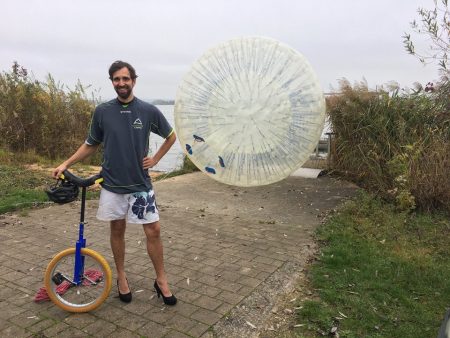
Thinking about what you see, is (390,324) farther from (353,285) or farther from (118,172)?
(118,172)

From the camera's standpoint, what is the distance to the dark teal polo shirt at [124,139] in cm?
302

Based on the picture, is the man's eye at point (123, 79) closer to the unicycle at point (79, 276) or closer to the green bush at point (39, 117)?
the unicycle at point (79, 276)

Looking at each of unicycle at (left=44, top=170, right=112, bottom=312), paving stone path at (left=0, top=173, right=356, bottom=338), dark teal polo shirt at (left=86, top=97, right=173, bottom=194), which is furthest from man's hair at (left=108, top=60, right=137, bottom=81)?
paving stone path at (left=0, top=173, right=356, bottom=338)

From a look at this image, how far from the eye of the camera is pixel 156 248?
3.23 metres

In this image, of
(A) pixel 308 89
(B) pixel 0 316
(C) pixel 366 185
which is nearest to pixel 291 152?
(A) pixel 308 89

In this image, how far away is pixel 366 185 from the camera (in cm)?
743

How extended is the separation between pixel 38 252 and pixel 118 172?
73.8 inches

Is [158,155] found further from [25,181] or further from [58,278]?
[25,181]

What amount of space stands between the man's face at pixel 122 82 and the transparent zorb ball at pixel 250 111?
0.47m

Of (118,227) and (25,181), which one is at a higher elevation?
(118,227)

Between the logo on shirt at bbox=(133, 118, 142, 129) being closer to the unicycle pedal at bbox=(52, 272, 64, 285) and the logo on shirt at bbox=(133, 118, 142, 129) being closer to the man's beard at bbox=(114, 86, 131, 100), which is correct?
the man's beard at bbox=(114, 86, 131, 100)

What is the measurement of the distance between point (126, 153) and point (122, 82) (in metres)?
0.48

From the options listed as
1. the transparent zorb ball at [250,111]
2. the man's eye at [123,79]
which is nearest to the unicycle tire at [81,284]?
the transparent zorb ball at [250,111]

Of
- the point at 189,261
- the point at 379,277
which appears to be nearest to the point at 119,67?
the point at 189,261
